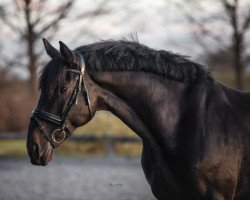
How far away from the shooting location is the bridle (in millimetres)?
3863

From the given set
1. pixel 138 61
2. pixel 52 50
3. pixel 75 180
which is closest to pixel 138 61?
pixel 138 61

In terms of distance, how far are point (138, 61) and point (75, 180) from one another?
21.5 ft

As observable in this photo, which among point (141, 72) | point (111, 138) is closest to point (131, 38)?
point (141, 72)

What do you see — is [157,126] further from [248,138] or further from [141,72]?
[248,138]

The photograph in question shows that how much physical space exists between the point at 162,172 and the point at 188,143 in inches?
12.5

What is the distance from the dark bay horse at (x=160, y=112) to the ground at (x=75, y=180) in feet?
13.3

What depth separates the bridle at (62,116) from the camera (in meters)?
3.86

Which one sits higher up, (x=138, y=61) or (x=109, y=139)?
(x=138, y=61)

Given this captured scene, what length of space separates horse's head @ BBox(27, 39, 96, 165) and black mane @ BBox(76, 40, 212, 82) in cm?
17

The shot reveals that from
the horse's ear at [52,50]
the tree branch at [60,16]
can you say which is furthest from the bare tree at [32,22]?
the horse's ear at [52,50]

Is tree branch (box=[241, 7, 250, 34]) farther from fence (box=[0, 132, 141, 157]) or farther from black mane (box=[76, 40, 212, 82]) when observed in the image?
black mane (box=[76, 40, 212, 82])

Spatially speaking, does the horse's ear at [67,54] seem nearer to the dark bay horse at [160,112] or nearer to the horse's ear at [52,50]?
the dark bay horse at [160,112]

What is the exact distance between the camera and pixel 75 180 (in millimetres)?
10297

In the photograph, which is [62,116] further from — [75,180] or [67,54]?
[75,180]
